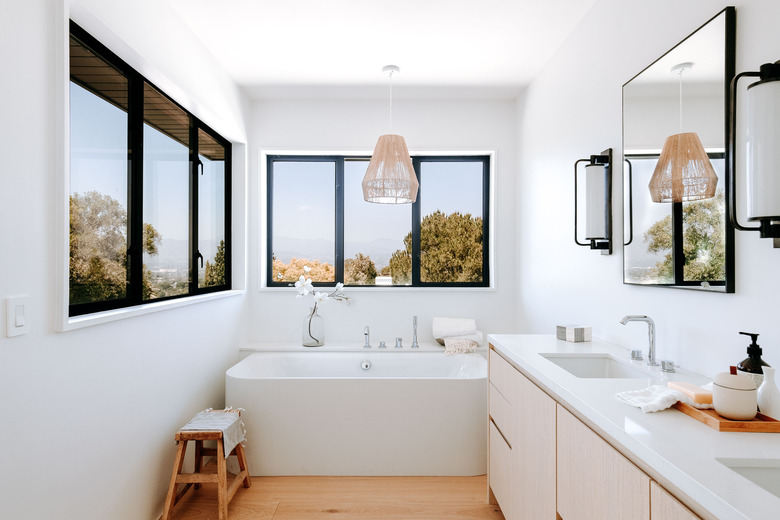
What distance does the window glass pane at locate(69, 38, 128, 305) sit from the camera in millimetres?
1826

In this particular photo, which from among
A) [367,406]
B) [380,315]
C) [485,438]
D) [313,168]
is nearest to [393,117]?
[313,168]

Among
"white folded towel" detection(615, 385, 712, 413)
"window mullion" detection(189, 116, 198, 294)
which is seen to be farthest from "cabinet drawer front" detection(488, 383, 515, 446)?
"window mullion" detection(189, 116, 198, 294)

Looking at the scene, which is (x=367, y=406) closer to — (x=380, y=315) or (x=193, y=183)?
(x=380, y=315)

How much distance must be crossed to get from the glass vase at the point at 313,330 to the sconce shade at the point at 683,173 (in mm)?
2572

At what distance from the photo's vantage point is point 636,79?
1.97 metres

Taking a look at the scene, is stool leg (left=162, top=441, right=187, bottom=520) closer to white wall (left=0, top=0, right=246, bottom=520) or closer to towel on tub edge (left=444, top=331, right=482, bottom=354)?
white wall (left=0, top=0, right=246, bottom=520)

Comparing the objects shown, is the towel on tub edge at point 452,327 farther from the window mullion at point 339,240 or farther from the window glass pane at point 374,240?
the window mullion at point 339,240

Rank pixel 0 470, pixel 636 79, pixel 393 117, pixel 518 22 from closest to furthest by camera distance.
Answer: pixel 0 470
pixel 636 79
pixel 518 22
pixel 393 117

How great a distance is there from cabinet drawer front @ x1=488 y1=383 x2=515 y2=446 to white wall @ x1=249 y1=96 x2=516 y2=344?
1.48m

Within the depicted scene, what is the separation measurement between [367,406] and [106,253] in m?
1.68

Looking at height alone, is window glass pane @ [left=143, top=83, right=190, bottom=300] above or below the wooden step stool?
above

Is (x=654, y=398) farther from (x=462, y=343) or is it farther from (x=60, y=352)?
(x=462, y=343)

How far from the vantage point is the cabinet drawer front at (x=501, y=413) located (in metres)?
2.03

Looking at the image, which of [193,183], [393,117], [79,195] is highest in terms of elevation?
[393,117]
